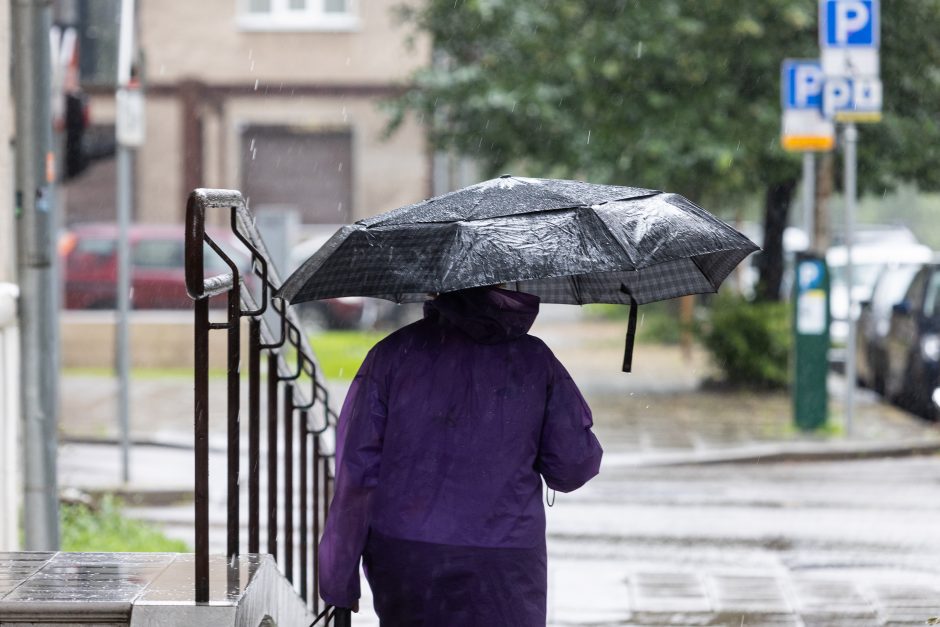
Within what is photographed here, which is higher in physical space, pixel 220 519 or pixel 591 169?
pixel 591 169

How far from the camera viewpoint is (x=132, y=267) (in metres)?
21.3

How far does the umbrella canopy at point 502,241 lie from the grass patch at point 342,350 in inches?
470

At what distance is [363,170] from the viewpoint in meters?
30.3

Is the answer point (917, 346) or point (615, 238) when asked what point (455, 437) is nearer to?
point (615, 238)

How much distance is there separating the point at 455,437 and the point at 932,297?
12243 mm

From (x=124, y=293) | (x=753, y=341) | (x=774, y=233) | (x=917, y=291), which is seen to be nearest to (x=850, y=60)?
(x=917, y=291)

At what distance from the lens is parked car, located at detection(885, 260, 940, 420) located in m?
14.8

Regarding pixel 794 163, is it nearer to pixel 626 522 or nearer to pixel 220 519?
pixel 626 522

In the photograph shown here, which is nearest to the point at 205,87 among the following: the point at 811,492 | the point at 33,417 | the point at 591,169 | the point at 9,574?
the point at 591,169

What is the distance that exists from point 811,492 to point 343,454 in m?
7.20

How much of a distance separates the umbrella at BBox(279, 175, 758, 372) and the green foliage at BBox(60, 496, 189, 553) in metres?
3.98

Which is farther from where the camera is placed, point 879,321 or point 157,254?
point 157,254

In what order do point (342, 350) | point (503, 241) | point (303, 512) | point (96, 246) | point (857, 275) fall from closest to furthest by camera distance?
point (503, 241) < point (303, 512) < point (96, 246) < point (342, 350) < point (857, 275)

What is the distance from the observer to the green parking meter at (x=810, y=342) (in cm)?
1327
